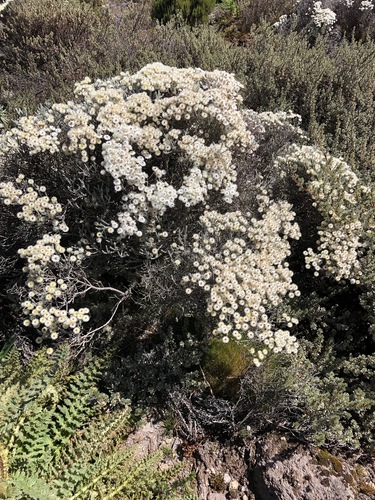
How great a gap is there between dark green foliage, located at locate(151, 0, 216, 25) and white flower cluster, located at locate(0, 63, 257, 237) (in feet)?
16.2

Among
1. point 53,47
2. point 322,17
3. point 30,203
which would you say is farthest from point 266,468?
point 322,17

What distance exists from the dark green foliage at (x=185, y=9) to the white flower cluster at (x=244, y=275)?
6.01 m

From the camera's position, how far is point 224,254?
106 inches

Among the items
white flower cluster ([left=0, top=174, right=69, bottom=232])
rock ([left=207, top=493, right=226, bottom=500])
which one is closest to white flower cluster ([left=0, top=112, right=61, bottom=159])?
white flower cluster ([left=0, top=174, right=69, bottom=232])

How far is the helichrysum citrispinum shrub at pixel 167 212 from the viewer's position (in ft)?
8.55

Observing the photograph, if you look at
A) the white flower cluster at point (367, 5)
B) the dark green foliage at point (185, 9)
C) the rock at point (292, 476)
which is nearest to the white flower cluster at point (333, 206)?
the rock at point (292, 476)

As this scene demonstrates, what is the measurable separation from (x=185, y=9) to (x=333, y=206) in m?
6.05

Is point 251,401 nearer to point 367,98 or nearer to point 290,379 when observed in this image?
point 290,379

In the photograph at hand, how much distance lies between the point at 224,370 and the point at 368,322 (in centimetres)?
124

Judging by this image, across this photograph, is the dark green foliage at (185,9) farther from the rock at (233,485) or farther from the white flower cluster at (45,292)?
the rock at (233,485)

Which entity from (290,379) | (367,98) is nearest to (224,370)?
(290,379)

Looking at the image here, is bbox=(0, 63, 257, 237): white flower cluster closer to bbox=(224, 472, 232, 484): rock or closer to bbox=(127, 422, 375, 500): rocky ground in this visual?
bbox=(127, 422, 375, 500): rocky ground

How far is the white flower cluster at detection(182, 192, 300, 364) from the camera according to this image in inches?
97.0

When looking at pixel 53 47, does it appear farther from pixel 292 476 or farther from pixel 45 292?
pixel 292 476
